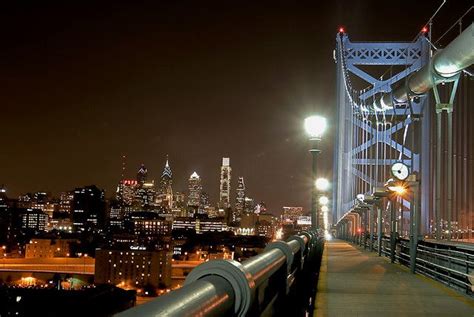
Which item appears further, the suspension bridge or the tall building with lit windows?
the tall building with lit windows

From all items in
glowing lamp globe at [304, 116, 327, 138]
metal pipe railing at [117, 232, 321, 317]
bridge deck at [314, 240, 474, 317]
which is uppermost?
glowing lamp globe at [304, 116, 327, 138]

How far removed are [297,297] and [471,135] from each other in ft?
46.3

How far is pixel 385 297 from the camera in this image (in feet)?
34.0

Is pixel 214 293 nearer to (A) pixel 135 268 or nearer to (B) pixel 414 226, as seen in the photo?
(B) pixel 414 226

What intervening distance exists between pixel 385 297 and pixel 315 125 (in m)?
7.65

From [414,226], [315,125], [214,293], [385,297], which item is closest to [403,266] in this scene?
[414,226]

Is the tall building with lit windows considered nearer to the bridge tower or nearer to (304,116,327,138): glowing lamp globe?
the bridge tower

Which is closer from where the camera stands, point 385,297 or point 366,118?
point 385,297

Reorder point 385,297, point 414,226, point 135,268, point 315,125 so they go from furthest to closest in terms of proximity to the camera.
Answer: point 135,268 → point 315,125 → point 414,226 → point 385,297

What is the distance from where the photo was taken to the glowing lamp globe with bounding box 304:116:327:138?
1741 centimetres

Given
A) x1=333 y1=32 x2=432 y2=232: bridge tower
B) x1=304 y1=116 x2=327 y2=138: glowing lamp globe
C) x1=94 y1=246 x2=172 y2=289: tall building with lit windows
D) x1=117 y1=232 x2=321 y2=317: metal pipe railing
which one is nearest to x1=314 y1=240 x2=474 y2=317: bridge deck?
x1=304 y1=116 x2=327 y2=138: glowing lamp globe

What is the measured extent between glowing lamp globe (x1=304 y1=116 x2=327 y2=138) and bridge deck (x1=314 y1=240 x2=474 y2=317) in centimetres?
379

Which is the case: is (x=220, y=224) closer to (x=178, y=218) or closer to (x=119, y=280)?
(x=178, y=218)

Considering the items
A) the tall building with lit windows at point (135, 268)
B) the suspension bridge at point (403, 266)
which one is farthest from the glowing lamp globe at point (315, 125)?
the tall building with lit windows at point (135, 268)
